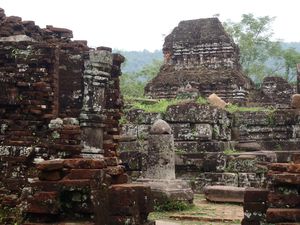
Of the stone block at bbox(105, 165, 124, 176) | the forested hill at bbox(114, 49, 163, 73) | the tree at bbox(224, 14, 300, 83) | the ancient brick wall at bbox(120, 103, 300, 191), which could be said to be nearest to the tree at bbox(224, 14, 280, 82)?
the tree at bbox(224, 14, 300, 83)

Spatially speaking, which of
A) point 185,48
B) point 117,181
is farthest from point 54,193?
point 185,48

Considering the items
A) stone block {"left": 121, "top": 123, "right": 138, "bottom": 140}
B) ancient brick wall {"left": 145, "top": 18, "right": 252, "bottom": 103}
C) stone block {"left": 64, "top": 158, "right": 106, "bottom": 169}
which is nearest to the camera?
stone block {"left": 64, "top": 158, "right": 106, "bottom": 169}

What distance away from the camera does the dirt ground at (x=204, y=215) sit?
8.41 m

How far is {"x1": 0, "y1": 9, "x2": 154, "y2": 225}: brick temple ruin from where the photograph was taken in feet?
15.6

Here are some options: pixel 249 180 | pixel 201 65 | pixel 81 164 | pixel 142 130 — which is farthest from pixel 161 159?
pixel 201 65

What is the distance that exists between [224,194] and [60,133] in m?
4.95

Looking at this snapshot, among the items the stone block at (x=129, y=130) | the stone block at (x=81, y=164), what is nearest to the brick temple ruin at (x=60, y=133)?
the stone block at (x=81, y=164)

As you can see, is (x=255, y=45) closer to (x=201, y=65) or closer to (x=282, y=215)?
(x=201, y=65)

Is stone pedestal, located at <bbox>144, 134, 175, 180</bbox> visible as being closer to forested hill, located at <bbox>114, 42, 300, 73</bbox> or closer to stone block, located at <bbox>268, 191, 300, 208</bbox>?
stone block, located at <bbox>268, 191, 300, 208</bbox>

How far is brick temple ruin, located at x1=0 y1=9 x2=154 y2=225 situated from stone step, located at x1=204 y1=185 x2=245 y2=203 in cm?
319

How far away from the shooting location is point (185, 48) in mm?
24625

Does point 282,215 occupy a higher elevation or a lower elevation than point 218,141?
lower

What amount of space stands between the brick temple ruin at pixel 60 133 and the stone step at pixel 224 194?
3.19 metres

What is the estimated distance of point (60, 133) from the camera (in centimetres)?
714
